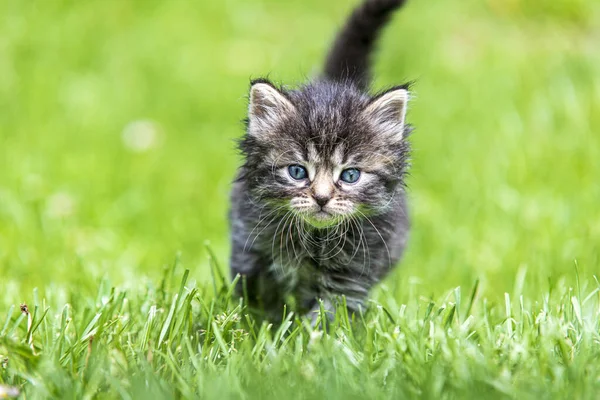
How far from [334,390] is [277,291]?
49.6 inches

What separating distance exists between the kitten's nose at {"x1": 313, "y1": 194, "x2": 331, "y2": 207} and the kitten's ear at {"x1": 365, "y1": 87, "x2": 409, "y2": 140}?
459mm

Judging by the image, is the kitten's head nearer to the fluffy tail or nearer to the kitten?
the kitten

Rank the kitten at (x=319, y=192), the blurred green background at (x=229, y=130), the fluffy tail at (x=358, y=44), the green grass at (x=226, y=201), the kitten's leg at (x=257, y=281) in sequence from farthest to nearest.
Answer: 1. the blurred green background at (x=229, y=130)
2. the fluffy tail at (x=358, y=44)
3. the kitten's leg at (x=257, y=281)
4. the kitten at (x=319, y=192)
5. the green grass at (x=226, y=201)

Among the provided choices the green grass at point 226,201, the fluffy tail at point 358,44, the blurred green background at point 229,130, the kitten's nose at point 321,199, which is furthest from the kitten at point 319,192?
the fluffy tail at point 358,44

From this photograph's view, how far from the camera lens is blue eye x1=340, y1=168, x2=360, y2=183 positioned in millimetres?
3377

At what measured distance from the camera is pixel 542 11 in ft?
26.2

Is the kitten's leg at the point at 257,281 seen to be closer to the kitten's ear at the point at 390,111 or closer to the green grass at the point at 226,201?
the green grass at the point at 226,201

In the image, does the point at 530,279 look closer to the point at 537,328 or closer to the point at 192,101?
the point at 537,328

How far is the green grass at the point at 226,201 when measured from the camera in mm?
2672

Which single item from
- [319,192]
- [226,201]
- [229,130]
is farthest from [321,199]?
[229,130]

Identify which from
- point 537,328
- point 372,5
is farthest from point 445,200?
point 537,328

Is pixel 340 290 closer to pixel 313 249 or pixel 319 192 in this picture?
pixel 313 249

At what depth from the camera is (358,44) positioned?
13.9 ft

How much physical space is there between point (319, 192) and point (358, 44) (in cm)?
132
